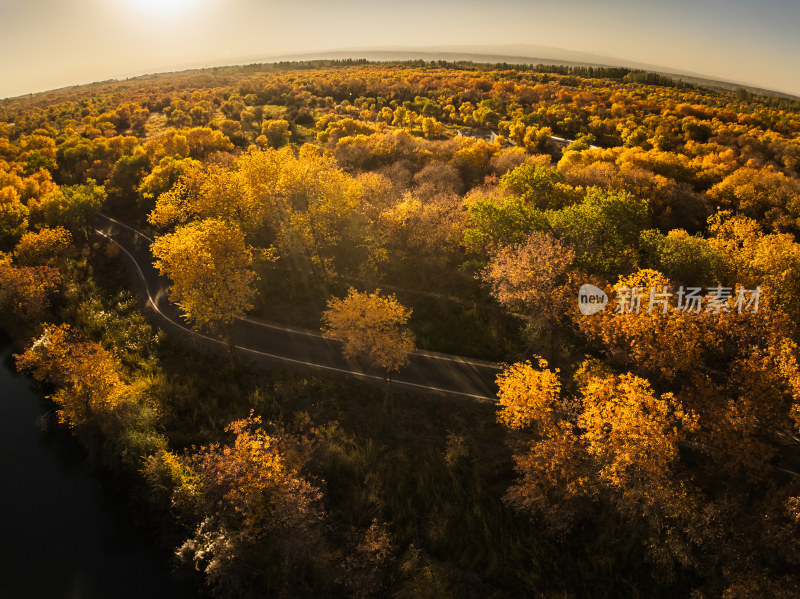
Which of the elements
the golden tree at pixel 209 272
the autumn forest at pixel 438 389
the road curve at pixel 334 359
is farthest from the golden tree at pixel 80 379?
the road curve at pixel 334 359

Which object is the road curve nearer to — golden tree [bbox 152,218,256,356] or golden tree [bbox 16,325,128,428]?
golden tree [bbox 152,218,256,356]

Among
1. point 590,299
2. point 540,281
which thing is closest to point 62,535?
point 540,281

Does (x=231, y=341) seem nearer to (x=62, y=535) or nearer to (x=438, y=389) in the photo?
(x=62, y=535)

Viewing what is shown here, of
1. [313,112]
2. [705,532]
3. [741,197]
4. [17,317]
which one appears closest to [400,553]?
[705,532]

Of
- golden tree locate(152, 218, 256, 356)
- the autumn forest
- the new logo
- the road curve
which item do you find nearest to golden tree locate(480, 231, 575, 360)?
the autumn forest

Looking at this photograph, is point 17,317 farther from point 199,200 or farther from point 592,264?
point 592,264

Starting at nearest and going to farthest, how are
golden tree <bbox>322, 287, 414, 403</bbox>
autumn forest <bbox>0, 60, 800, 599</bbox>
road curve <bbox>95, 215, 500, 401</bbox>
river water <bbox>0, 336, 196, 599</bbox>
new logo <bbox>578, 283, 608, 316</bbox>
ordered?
1. autumn forest <bbox>0, 60, 800, 599</bbox>
2. river water <bbox>0, 336, 196, 599</bbox>
3. new logo <bbox>578, 283, 608, 316</bbox>
4. golden tree <bbox>322, 287, 414, 403</bbox>
5. road curve <bbox>95, 215, 500, 401</bbox>
